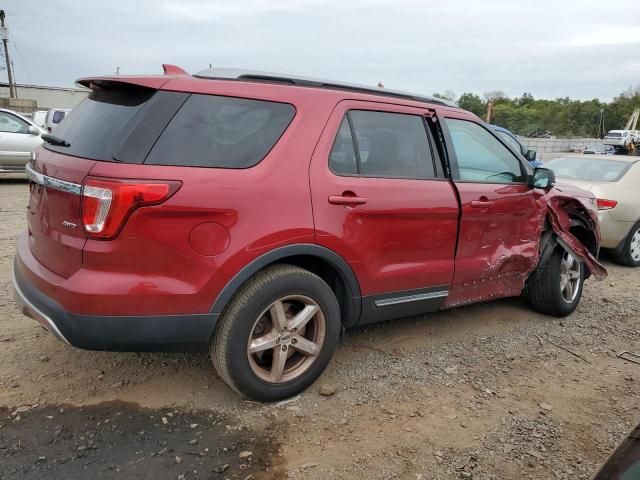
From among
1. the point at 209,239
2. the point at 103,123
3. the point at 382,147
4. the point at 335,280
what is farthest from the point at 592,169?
the point at 103,123

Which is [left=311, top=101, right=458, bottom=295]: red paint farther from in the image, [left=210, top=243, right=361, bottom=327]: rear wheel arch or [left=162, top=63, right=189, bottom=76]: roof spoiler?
[left=162, top=63, right=189, bottom=76]: roof spoiler

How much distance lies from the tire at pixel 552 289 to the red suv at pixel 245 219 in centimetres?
117

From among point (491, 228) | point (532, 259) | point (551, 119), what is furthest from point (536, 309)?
point (551, 119)

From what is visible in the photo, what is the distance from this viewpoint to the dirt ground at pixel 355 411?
2611 millimetres

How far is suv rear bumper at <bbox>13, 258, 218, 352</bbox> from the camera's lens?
2.57 meters

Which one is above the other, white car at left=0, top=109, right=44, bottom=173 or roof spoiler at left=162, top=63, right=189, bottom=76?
roof spoiler at left=162, top=63, right=189, bottom=76

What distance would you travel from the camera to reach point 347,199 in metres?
3.11

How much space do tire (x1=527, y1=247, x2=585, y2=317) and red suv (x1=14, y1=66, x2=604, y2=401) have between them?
117 cm

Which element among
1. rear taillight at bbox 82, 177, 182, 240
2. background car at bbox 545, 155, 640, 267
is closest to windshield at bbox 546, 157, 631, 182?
background car at bbox 545, 155, 640, 267

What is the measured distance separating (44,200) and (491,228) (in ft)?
9.81

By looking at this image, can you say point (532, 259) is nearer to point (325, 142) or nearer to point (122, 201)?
point (325, 142)

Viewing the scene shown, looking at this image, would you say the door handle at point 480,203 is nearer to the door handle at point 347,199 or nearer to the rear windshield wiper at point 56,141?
the door handle at point 347,199

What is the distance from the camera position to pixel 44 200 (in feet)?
9.18

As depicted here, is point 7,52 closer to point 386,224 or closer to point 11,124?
point 11,124
